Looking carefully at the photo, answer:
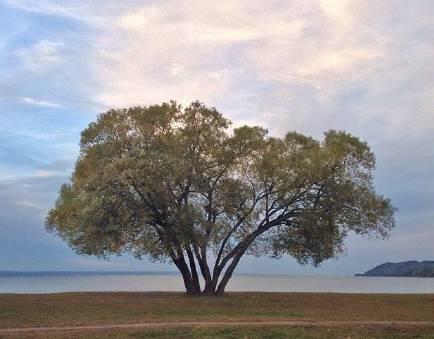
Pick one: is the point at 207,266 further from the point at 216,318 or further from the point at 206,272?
the point at 216,318

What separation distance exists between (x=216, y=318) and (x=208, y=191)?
1701 centimetres

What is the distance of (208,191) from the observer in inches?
1781

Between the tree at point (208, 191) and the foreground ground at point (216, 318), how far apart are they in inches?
194

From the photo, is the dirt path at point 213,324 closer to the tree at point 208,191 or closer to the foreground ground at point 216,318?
the foreground ground at point 216,318

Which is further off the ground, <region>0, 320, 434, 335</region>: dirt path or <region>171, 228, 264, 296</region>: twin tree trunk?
<region>171, 228, 264, 296</region>: twin tree trunk

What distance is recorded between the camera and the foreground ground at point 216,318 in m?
24.2

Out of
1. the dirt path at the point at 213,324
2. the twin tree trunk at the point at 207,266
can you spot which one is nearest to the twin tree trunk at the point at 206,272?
the twin tree trunk at the point at 207,266

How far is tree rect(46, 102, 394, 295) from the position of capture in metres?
42.8

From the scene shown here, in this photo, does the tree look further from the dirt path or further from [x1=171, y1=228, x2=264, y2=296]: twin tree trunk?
the dirt path

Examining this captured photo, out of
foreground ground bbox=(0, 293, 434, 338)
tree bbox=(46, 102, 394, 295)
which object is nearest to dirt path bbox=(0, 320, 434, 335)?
foreground ground bbox=(0, 293, 434, 338)

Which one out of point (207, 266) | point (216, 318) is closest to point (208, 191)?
point (207, 266)

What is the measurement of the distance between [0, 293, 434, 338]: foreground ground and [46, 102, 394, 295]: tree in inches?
194

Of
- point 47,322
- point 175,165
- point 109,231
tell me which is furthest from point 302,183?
point 47,322

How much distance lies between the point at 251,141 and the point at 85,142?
12.1 metres
